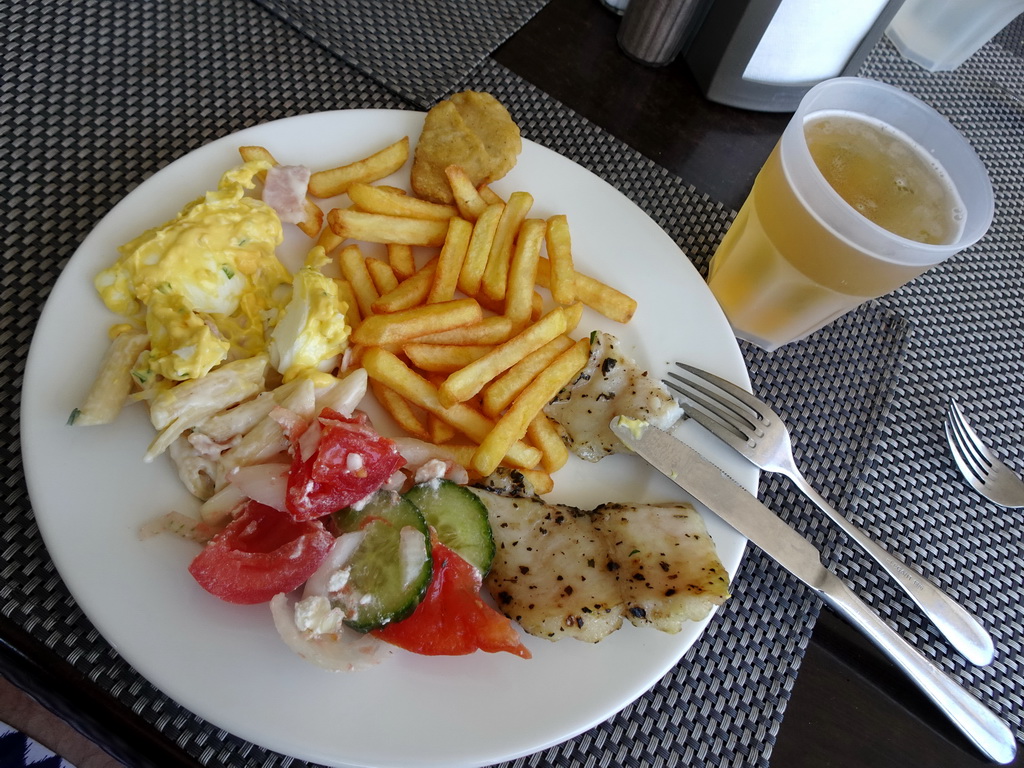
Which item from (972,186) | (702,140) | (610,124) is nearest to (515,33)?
(610,124)

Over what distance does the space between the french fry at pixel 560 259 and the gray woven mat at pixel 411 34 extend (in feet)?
2.52

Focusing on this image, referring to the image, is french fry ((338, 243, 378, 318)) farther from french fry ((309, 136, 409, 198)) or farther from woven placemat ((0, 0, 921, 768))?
woven placemat ((0, 0, 921, 768))

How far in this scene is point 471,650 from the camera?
1.17 meters

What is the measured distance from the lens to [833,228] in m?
1.44

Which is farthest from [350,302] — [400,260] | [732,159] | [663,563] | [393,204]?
[732,159]

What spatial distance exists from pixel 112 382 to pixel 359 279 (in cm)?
58

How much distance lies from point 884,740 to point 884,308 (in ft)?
4.11

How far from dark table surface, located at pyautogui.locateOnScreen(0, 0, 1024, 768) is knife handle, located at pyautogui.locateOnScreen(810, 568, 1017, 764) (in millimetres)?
69

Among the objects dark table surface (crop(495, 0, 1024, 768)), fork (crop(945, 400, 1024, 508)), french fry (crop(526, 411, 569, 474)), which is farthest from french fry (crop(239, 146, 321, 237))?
fork (crop(945, 400, 1024, 508))

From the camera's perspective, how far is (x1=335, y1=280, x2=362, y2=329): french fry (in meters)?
1.59

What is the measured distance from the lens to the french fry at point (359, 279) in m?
1.59

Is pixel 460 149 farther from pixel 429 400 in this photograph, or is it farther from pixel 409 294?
pixel 429 400

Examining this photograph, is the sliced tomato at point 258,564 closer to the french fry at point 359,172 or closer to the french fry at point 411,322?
the french fry at point 411,322

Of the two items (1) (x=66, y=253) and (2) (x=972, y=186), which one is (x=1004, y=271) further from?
(1) (x=66, y=253)
